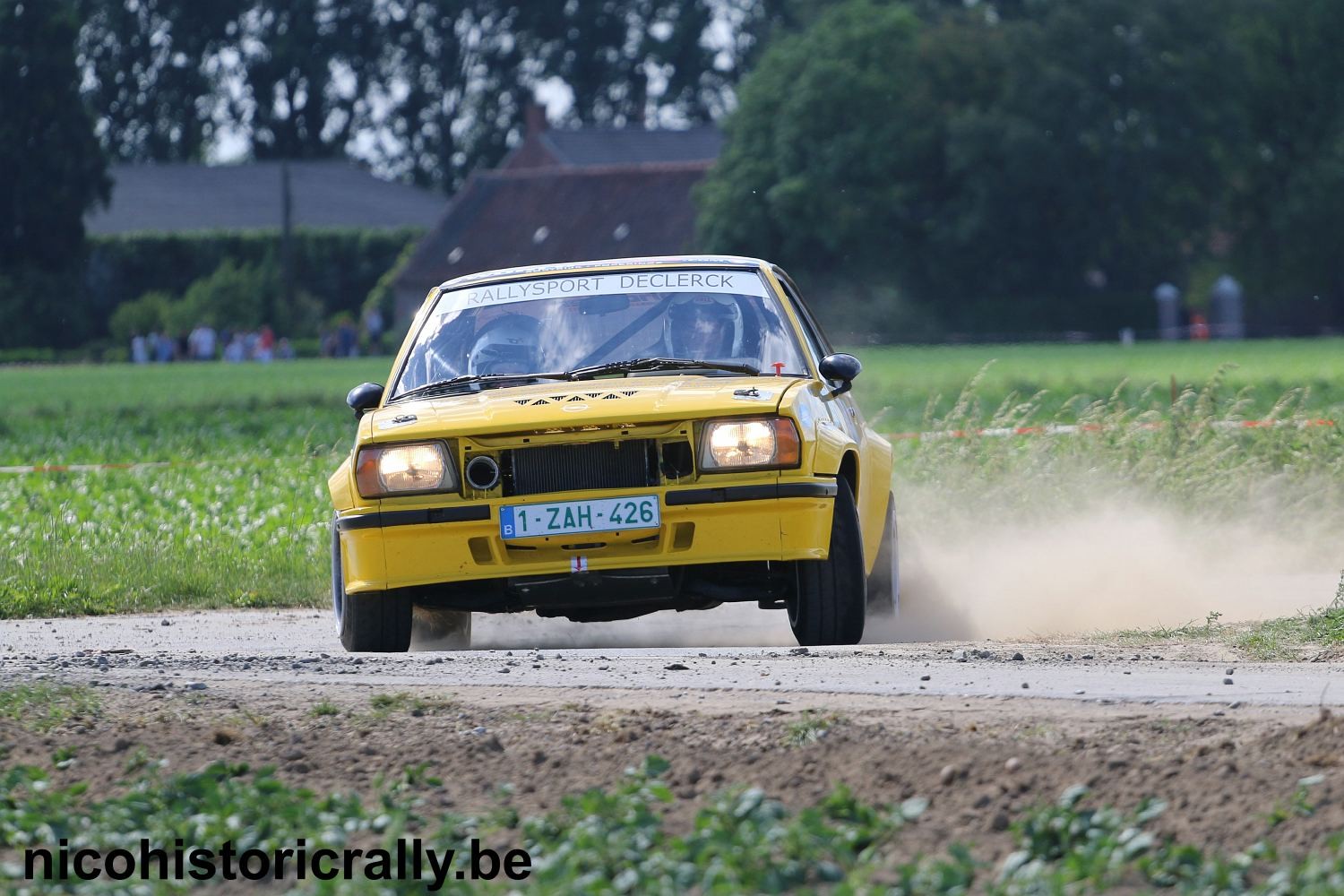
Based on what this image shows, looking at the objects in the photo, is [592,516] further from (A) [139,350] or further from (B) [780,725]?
(A) [139,350]

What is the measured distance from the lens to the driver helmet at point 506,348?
9164mm

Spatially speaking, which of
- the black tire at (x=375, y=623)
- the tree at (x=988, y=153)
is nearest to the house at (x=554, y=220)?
the tree at (x=988, y=153)

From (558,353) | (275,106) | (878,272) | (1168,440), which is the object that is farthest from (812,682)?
(275,106)

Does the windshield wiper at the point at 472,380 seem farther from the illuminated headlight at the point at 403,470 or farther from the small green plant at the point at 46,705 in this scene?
the small green plant at the point at 46,705

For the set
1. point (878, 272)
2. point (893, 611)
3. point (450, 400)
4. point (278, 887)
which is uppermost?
point (450, 400)

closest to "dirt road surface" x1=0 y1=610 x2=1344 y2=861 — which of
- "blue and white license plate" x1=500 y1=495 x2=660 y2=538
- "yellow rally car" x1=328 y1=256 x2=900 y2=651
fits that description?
"yellow rally car" x1=328 y1=256 x2=900 y2=651

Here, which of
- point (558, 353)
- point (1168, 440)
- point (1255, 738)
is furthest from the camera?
point (1168, 440)

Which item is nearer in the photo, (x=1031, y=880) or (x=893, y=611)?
(x=1031, y=880)

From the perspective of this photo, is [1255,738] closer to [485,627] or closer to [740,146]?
[485,627]

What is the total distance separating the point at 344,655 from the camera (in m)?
8.62

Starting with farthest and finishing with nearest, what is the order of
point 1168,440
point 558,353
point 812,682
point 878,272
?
point 878,272
point 1168,440
point 558,353
point 812,682

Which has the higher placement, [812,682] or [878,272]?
[812,682]

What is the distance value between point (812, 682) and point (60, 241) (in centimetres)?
7758

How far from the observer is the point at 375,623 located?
8773 mm
